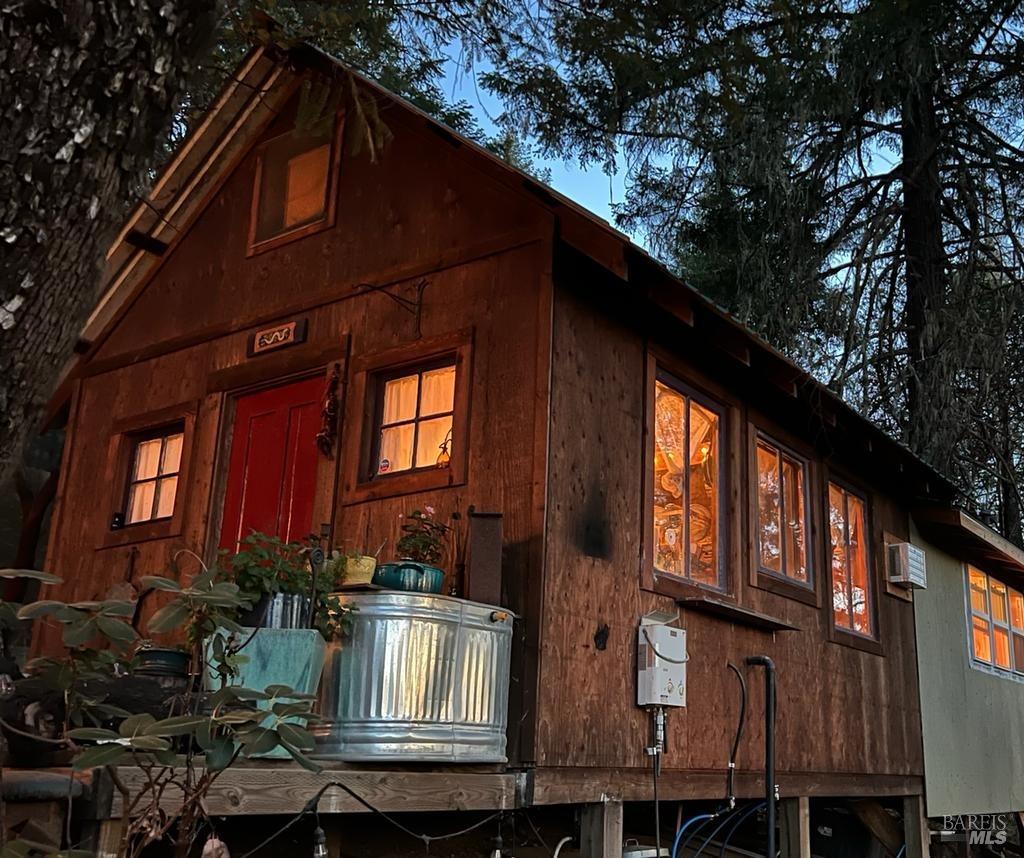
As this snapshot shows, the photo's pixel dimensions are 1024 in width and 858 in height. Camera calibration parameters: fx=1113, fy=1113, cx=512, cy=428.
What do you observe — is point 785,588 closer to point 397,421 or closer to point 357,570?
point 397,421

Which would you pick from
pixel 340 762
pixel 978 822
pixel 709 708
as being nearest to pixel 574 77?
pixel 709 708

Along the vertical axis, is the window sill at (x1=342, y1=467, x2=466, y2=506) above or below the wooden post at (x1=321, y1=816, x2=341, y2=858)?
above

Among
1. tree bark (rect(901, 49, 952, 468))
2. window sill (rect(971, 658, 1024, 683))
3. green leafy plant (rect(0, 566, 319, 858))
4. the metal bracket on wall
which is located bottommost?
green leafy plant (rect(0, 566, 319, 858))

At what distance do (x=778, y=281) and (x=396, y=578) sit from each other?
860 centimetres

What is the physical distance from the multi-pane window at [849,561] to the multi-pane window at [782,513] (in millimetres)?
498

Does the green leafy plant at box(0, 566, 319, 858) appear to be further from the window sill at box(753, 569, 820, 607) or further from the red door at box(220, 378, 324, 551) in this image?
the window sill at box(753, 569, 820, 607)

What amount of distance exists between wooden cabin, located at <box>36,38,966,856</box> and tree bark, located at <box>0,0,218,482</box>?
→ 257 cm

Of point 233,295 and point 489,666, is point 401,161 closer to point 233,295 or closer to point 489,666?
point 233,295

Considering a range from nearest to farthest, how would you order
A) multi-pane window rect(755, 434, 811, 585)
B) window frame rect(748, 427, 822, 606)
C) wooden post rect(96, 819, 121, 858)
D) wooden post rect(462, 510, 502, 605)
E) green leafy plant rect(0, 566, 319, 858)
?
green leafy plant rect(0, 566, 319, 858) < wooden post rect(96, 819, 121, 858) < wooden post rect(462, 510, 502, 605) < window frame rect(748, 427, 822, 606) < multi-pane window rect(755, 434, 811, 585)

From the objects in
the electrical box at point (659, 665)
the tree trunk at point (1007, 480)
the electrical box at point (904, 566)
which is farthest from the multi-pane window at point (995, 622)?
the electrical box at point (659, 665)

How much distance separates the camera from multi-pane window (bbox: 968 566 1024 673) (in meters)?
11.3

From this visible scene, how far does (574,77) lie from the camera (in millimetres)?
8812

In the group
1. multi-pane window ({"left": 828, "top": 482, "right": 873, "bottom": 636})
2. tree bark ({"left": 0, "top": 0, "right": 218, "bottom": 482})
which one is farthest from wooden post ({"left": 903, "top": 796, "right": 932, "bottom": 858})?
tree bark ({"left": 0, "top": 0, "right": 218, "bottom": 482})

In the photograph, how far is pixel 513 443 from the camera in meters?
5.64
